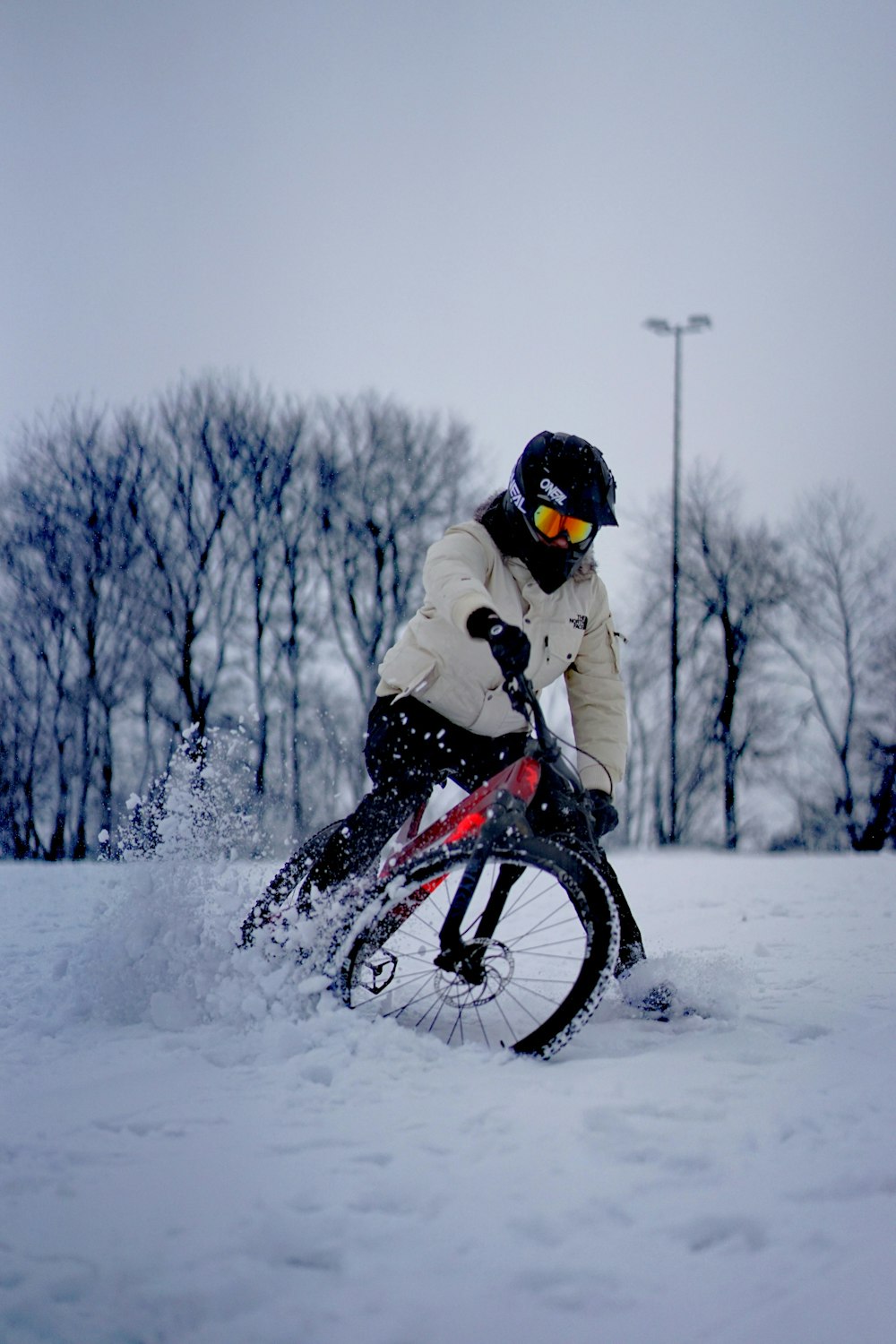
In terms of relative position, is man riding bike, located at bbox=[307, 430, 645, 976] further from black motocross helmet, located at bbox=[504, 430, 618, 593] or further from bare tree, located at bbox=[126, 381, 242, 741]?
bare tree, located at bbox=[126, 381, 242, 741]

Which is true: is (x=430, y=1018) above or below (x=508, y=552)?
below

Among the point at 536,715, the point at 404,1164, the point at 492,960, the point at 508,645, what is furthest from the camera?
the point at 492,960

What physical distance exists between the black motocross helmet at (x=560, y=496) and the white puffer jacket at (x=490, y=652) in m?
0.14

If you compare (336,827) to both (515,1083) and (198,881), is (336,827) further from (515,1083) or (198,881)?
(515,1083)

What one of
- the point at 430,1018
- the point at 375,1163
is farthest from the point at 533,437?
the point at 375,1163

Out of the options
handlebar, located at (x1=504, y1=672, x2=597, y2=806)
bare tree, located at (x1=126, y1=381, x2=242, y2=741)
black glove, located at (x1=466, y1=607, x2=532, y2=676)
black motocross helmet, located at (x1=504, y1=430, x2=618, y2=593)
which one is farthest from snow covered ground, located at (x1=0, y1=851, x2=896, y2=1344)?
bare tree, located at (x1=126, y1=381, x2=242, y2=741)

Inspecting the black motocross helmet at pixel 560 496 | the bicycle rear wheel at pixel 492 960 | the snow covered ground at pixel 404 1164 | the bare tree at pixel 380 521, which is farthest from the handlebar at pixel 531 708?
the bare tree at pixel 380 521

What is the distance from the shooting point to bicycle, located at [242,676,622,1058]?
126 inches

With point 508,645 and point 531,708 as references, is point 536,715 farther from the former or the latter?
A: point 508,645

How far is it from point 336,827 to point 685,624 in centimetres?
2349

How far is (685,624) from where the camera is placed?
26.2m

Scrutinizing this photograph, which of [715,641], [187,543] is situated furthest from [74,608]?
[715,641]

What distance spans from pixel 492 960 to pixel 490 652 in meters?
1.06

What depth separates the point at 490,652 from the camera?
353cm
